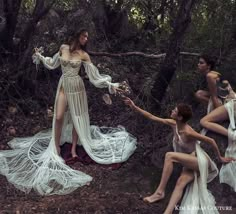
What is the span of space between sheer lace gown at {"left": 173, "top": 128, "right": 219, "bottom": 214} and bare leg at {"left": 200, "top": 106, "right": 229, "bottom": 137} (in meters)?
0.77

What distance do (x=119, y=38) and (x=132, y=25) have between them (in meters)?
0.62

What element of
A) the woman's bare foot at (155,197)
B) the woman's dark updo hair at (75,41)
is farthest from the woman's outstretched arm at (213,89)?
the woman's dark updo hair at (75,41)

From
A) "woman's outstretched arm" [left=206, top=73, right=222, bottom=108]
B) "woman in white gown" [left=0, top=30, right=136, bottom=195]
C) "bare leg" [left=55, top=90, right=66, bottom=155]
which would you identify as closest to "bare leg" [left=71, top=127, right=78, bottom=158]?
"woman in white gown" [left=0, top=30, right=136, bottom=195]

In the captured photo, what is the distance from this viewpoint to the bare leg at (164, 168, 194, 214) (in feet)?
19.4

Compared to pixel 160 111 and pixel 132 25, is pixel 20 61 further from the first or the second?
pixel 132 25

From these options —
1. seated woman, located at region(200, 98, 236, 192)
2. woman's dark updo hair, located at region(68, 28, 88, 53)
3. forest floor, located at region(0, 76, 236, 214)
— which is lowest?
forest floor, located at region(0, 76, 236, 214)

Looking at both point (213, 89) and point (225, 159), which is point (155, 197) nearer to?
point (225, 159)

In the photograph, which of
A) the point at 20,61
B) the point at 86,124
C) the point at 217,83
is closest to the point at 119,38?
the point at 20,61

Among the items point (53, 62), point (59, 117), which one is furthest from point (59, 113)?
point (53, 62)

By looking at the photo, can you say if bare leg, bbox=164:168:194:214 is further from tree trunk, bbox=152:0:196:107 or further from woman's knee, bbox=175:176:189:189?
tree trunk, bbox=152:0:196:107

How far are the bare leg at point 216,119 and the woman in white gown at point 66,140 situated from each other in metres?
1.41

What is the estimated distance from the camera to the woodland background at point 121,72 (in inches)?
268

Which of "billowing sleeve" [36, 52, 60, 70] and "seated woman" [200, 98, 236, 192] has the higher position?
"billowing sleeve" [36, 52, 60, 70]

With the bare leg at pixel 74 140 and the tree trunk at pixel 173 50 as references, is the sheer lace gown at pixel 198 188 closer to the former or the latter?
the bare leg at pixel 74 140
